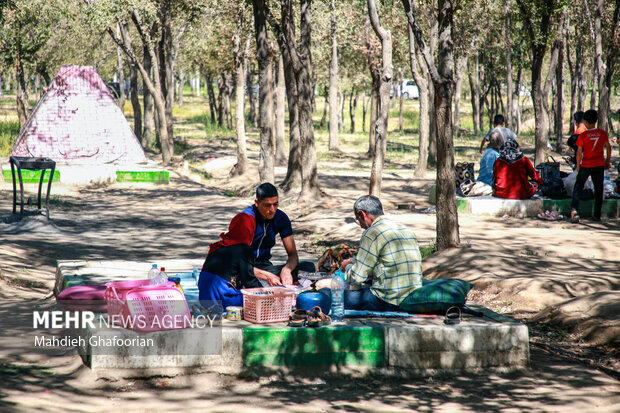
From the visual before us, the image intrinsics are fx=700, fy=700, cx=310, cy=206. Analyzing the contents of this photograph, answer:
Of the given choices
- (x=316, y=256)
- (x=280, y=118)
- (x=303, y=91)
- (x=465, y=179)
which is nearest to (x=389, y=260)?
(x=316, y=256)

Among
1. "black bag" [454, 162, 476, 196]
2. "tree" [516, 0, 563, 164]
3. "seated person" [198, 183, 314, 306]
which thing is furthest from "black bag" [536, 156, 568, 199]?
"seated person" [198, 183, 314, 306]

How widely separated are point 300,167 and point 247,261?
11.6 metres

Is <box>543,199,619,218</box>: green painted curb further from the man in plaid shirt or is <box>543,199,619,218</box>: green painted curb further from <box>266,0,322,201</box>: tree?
the man in plaid shirt

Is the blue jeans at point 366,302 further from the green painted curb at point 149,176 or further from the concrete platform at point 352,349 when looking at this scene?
the green painted curb at point 149,176

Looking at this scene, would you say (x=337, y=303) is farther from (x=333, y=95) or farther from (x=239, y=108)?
(x=333, y=95)

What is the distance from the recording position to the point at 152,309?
5.29m

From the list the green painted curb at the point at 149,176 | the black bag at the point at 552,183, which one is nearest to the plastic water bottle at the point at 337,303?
the black bag at the point at 552,183

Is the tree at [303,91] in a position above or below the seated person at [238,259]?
above

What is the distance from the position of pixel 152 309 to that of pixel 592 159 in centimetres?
903

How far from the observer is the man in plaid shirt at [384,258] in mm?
5754

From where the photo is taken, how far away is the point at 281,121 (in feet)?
87.8

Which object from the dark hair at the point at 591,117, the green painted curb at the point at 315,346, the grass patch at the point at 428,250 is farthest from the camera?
the dark hair at the point at 591,117

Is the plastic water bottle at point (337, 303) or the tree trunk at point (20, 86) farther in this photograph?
the tree trunk at point (20, 86)

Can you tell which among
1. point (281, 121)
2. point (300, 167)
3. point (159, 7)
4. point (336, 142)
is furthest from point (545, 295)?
point (336, 142)
